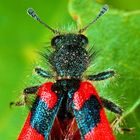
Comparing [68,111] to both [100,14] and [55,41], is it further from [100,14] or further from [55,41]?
[100,14]

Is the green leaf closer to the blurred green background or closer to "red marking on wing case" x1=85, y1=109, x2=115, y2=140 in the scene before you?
the blurred green background

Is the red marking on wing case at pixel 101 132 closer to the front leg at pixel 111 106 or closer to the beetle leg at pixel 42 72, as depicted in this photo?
the front leg at pixel 111 106

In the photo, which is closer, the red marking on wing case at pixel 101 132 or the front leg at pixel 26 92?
the red marking on wing case at pixel 101 132

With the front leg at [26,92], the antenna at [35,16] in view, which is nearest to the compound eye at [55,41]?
the antenna at [35,16]

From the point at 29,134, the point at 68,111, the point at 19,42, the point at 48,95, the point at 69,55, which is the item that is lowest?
the point at 29,134

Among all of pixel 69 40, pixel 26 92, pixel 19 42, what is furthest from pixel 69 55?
pixel 19 42
